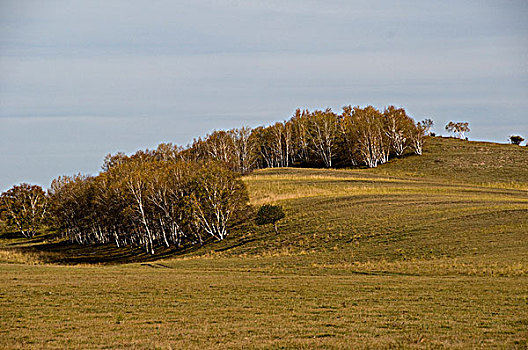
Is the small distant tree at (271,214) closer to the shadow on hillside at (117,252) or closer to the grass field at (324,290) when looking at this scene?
the grass field at (324,290)

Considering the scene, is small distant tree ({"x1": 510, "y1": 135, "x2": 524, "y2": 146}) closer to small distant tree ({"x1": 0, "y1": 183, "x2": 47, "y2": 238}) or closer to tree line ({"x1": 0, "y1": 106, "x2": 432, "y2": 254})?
tree line ({"x1": 0, "y1": 106, "x2": 432, "y2": 254})

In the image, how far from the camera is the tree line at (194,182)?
234ft

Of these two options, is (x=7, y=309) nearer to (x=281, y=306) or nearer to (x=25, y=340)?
(x=25, y=340)

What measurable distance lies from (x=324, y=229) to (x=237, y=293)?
112 feet

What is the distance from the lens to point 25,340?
16.1 meters

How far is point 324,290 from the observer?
26.8 metres

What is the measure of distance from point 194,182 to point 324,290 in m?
45.9

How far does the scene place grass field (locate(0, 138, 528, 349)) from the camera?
16.2 m

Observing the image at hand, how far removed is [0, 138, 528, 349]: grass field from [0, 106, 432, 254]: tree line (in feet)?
18.9

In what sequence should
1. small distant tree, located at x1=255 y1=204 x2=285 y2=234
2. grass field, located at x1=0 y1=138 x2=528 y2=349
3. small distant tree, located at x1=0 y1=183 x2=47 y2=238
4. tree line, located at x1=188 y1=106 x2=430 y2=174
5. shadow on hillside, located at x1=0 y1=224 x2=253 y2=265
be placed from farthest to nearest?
tree line, located at x1=188 y1=106 x2=430 y2=174 → small distant tree, located at x1=0 y1=183 x2=47 y2=238 → shadow on hillside, located at x1=0 y1=224 x2=253 y2=265 → small distant tree, located at x1=255 y1=204 x2=285 y2=234 → grass field, located at x1=0 y1=138 x2=528 y2=349

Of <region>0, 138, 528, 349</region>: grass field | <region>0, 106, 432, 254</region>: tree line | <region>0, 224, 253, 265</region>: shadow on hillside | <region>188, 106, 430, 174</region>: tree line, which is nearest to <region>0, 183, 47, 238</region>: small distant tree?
<region>0, 106, 432, 254</region>: tree line

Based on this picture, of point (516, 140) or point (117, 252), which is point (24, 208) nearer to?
point (117, 252)

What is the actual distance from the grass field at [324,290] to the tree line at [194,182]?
18.9 feet

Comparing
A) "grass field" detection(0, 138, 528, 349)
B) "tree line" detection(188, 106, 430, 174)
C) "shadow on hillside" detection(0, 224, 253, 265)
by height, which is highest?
"tree line" detection(188, 106, 430, 174)
